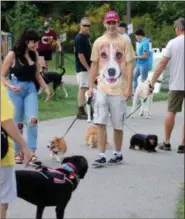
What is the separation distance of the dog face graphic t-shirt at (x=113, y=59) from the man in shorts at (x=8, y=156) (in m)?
3.00

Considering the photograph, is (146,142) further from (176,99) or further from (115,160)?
(115,160)

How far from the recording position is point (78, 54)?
37.9 feet

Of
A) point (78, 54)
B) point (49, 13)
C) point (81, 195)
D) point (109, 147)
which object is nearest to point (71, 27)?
point (49, 13)

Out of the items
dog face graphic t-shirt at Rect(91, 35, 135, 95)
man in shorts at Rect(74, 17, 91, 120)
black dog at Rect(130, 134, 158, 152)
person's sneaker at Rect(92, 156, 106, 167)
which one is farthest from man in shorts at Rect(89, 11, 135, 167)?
man in shorts at Rect(74, 17, 91, 120)

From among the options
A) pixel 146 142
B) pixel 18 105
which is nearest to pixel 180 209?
pixel 18 105

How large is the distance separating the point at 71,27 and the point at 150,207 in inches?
1211

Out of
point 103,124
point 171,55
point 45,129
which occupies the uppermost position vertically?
point 171,55

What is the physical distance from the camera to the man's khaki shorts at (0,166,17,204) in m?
4.57

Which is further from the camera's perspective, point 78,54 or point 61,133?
point 78,54

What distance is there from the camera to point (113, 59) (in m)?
7.45

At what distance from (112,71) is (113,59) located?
14 centimetres

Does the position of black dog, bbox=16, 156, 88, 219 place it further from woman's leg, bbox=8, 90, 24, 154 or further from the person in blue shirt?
the person in blue shirt

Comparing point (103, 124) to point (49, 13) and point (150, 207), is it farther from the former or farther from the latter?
point (49, 13)

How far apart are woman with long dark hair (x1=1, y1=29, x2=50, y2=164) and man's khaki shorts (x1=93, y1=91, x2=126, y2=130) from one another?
713 millimetres
